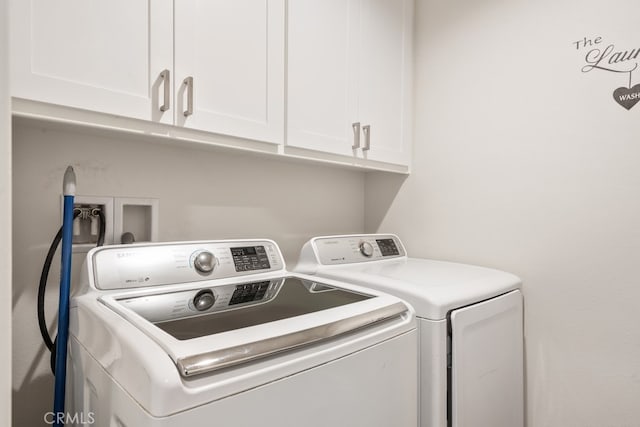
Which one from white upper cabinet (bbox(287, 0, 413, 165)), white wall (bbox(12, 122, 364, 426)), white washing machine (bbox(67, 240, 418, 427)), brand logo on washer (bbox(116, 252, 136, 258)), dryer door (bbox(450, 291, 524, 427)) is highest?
white upper cabinet (bbox(287, 0, 413, 165))

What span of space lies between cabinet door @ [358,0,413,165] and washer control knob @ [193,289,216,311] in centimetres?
90

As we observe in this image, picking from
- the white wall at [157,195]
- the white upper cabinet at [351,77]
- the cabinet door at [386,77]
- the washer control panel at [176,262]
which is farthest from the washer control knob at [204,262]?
the cabinet door at [386,77]

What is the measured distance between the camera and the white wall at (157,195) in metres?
1.05

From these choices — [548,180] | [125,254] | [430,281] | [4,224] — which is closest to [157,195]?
[125,254]

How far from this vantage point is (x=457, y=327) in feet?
3.32

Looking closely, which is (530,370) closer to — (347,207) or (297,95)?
(347,207)

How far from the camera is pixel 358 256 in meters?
1.58

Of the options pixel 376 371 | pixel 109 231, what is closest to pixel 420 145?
pixel 376 371

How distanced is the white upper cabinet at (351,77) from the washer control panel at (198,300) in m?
0.55

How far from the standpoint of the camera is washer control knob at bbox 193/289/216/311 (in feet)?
2.96

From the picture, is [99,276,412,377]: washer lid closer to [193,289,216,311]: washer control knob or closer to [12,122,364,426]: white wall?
[193,289,216,311]: washer control knob

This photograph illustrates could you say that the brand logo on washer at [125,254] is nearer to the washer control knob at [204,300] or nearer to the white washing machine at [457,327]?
the washer control knob at [204,300]

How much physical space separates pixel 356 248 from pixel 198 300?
82 cm

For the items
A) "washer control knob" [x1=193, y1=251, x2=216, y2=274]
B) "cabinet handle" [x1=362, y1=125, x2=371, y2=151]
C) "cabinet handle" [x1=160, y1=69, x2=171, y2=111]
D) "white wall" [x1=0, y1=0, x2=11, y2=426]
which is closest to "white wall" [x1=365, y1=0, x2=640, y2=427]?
"cabinet handle" [x1=362, y1=125, x2=371, y2=151]
